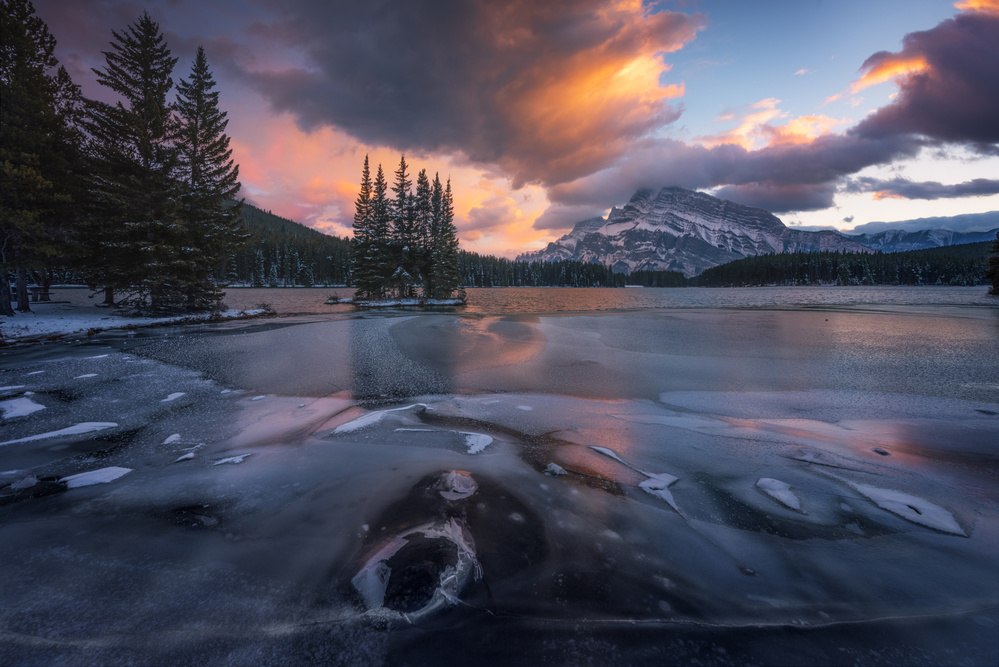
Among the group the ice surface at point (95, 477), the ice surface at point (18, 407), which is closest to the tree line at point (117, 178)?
the ice surface at point (18, 407)

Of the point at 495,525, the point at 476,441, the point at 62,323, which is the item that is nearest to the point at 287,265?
the point at 62,323

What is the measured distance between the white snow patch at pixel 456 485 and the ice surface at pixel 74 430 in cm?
603

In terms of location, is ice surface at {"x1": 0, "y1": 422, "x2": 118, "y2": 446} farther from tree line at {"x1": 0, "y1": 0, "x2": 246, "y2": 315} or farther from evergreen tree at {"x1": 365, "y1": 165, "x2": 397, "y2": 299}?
evergreen tree at {"x1": 365, "y1": 165, "x2": 397, "y2": 299}

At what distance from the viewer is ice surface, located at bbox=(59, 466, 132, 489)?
421 cm

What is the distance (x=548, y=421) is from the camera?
6582 mm

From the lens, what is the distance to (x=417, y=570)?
9.32 ft

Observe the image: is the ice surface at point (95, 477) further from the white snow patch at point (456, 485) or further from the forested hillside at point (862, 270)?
the forested hillside at point (862, 270)

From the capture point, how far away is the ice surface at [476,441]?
532 centimetres

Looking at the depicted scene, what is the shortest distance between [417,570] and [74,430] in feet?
22.5

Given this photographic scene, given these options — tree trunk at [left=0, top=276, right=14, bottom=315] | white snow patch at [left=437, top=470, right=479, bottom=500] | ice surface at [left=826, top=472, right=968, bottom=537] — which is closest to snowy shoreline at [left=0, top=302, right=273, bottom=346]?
tree trunk at [left=0, top=276, right=14, bottom=315]

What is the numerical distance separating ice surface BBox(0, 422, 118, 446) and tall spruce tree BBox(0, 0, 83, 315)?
1765 cm

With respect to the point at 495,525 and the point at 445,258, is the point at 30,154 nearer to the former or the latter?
the point at 495,525

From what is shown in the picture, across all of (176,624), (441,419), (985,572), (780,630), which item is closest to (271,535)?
(176,624)

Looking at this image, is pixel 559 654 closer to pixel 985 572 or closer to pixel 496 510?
pixel 496 510
